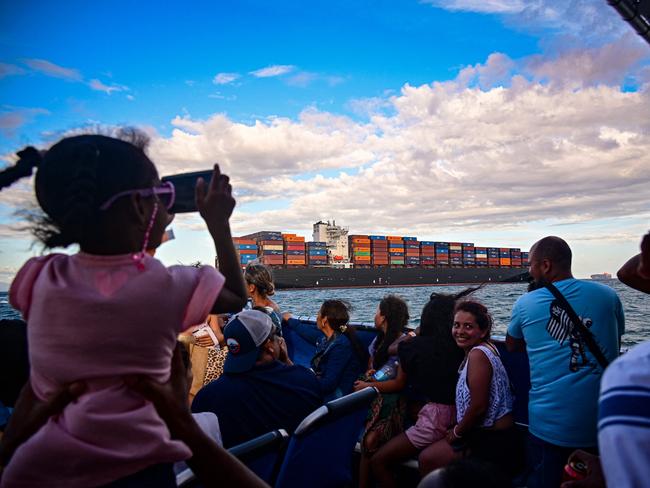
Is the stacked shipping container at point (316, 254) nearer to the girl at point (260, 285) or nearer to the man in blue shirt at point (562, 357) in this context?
the girl at point (260, 285)

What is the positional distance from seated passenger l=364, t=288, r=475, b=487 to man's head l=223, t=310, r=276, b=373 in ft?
3.57

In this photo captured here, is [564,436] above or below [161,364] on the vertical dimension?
below

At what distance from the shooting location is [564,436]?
7.43ft

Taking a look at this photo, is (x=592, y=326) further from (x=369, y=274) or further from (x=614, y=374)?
(x=369, y=274)

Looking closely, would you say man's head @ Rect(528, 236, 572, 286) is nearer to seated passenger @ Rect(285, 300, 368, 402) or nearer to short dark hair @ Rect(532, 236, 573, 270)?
short dark hair @ Rect(532, 236, 573, 270)

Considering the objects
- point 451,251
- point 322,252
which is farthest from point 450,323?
point 451,251

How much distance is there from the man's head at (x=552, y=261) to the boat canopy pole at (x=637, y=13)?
2.22 m

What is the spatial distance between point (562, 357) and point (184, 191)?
211 cm

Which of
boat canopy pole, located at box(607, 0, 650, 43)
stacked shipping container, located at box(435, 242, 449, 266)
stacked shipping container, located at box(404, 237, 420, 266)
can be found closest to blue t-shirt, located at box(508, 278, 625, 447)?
boat canopy pole, located at box(607, 0, 650, 43)

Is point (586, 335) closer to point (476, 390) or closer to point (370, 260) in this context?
point (476, 390)

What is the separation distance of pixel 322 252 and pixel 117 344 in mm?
58733

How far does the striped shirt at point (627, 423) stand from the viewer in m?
0.66

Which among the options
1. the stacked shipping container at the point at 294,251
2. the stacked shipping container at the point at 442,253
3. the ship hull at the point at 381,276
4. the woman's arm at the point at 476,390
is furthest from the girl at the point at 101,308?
the stacked shipping container at the point at 442,253

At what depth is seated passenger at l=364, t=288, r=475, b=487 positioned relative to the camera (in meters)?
2.79
